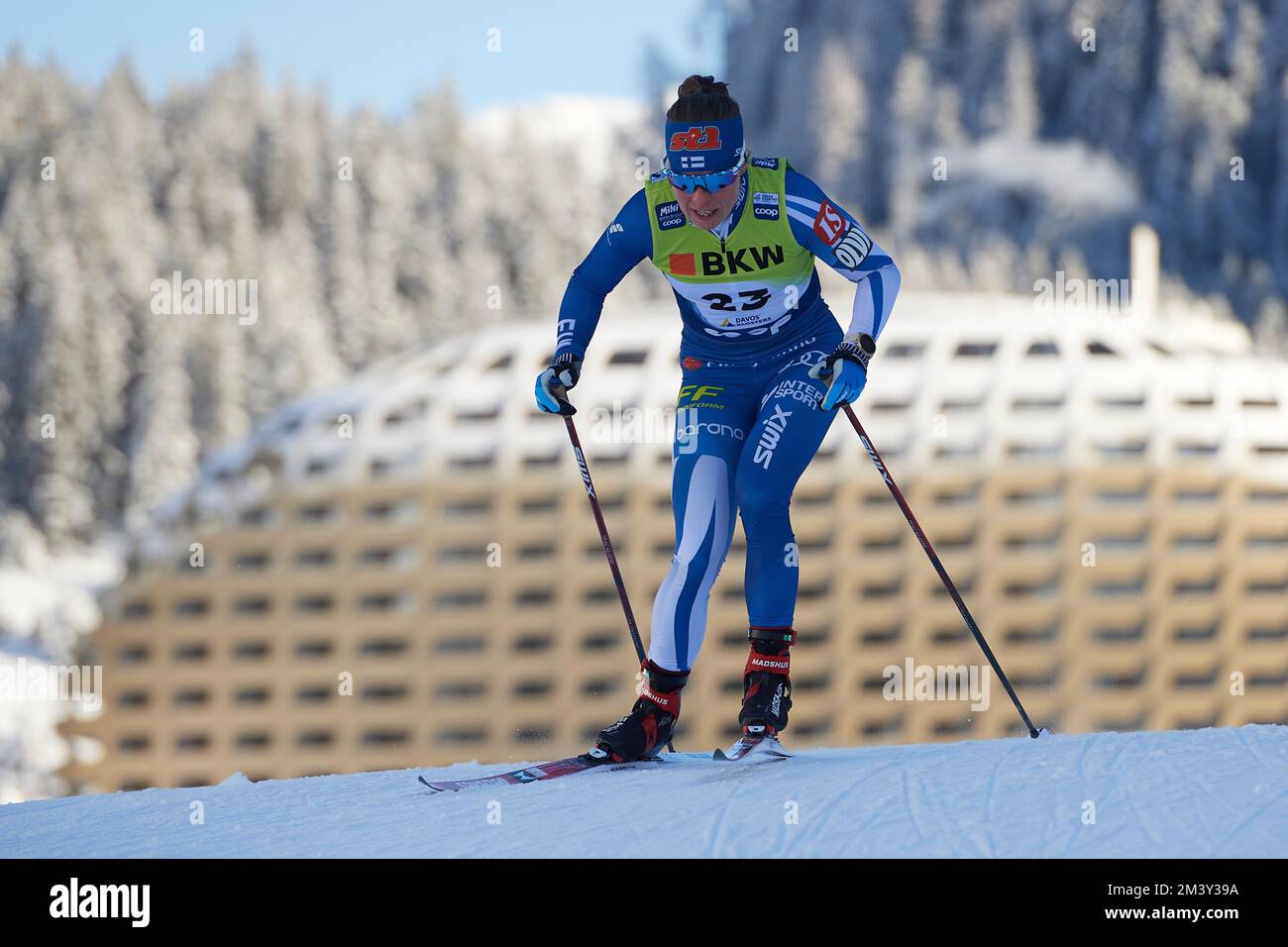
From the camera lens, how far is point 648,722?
4.05 metres

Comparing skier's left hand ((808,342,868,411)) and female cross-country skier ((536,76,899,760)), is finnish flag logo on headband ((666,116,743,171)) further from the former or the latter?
skier's left hand ((808,342,868,411))

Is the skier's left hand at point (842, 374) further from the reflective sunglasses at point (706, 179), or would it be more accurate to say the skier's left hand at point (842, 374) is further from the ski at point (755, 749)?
the ski at point (755, 749)

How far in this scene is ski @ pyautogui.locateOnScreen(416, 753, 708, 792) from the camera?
3.99 meters

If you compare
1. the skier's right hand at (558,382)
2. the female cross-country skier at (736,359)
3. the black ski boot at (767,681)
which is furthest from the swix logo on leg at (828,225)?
the black ski boot at (767,681)

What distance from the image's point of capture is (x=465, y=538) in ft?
76.4

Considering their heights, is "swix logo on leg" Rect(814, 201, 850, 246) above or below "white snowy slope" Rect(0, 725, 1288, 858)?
above

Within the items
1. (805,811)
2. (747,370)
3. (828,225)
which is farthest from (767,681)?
(828,225)

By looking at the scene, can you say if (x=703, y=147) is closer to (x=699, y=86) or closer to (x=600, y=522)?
(x=699, y=86)

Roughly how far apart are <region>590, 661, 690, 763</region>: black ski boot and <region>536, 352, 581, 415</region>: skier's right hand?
2.75 ft

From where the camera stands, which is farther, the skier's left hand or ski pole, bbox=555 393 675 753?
ski pole, bbox=555 393 675 753

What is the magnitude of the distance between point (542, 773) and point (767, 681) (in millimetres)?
727

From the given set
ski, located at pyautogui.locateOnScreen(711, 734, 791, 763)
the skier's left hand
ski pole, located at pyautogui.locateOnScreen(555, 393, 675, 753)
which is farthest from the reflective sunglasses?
ski, located at pyautogui.locateOnScreen(711, 734, 791, 763)
